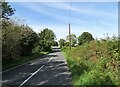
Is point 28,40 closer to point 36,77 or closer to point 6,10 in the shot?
point 6,10

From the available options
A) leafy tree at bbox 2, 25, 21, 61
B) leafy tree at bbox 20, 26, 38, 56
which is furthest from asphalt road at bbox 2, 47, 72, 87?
leafy tree at bbox 20, 26, 38, 56

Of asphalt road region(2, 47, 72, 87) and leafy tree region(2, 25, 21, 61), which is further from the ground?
leafy tree region(2, 25, 21, 61)

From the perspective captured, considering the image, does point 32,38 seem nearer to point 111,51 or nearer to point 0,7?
point 0,7

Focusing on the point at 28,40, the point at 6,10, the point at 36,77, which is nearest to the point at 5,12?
the point at 6,10

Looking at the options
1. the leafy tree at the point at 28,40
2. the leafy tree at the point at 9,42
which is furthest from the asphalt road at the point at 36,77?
the leafy tree at the point at 28,40

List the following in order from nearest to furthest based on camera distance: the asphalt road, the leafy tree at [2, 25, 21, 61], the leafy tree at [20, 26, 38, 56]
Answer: the asphalt road → the leafy tree at [2, 25, 21, 61] → the leafy tree at [20, 26, 38, 56]

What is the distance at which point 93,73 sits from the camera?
13773 millimetres

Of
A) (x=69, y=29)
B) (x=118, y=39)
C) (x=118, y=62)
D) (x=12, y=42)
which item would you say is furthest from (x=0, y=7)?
(x=69, y=29)

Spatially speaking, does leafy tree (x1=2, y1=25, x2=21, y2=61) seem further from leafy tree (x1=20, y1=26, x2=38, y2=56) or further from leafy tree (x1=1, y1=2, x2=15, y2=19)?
leafy tree (x1=20, y1=26, x2=38, y2=56)

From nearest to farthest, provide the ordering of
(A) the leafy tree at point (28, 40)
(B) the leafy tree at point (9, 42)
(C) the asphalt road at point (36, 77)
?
(C) the asphalt road at point (36, 77) < (B) the leafy tree at point (9, 42) < (A) the leafy tree at point (28, 40)

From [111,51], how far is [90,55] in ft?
17.1

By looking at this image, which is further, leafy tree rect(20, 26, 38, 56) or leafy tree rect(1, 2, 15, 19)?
leafy tree rect(20, 26, 38, 56)

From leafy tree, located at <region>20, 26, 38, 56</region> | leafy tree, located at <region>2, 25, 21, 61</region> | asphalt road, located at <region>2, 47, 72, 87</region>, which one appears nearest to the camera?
asphalt road, located at <region>2, 47, 72, 87</region>

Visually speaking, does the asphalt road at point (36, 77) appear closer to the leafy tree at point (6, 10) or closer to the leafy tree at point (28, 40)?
the leafy tree at point (6, 10)
